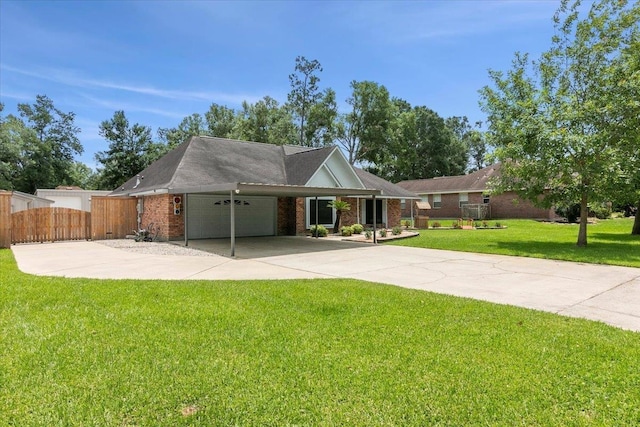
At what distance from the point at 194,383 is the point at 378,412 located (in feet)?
5.10

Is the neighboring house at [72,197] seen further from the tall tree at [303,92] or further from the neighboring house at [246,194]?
the tall tree at [303,92]

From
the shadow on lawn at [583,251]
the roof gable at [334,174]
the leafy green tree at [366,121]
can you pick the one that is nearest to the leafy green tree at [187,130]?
the leafy green tree at [366,121]

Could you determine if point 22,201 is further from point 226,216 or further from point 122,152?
point 122,152

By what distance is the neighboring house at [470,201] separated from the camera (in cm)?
3222

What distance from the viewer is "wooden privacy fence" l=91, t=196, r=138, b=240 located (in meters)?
17.7

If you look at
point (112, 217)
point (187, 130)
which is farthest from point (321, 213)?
point (187, 130)

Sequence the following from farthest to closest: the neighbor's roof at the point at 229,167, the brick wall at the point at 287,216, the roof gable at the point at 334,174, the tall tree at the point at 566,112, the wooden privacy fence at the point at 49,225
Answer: the brick wall at the point at 287,216, the roof gable at the point at 334,174, the neighbor's roof at the point at 229,167, the wooden privacy fence at the point at 49,225, the tall tree at the point at 566,112

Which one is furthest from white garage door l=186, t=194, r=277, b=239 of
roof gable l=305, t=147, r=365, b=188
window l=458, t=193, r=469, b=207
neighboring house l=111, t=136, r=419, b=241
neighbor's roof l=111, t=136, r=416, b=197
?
window l=458, t=193, r=469, b=207

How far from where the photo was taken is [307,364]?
3.63 metres

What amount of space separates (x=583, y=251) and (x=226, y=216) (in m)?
14.3

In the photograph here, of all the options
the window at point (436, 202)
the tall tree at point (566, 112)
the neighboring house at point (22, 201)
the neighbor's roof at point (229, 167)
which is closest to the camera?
the tall tree at point (566, 112)

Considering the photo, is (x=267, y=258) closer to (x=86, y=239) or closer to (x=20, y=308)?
(x=20, y=308)

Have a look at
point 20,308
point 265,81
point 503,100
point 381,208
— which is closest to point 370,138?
point 265,81

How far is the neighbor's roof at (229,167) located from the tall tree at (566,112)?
18.0 ft
